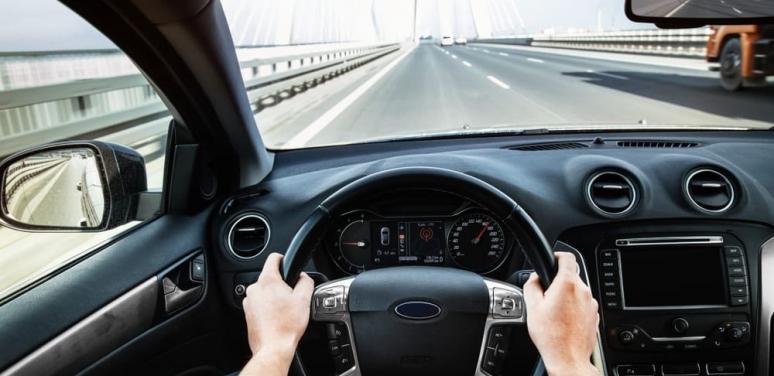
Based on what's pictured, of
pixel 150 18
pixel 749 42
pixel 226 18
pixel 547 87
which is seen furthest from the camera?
pixel 547 87

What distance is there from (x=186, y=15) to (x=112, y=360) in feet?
3.97

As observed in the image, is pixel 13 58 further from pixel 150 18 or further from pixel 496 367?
pixel 496 367

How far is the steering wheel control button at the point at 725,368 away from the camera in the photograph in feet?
9.59

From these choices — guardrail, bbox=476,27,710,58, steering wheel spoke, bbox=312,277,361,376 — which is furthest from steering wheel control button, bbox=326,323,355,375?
guardrail, bbox=476,27,710,58

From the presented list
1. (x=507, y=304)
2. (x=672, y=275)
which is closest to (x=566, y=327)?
(x=507, y=304)

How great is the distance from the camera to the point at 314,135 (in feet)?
17.4

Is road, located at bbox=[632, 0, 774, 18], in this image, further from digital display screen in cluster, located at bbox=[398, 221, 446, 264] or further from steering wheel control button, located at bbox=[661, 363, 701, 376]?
steering wheel control button, located at bbox=[661, 363, 701, 376]

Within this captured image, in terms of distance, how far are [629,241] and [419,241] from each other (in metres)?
0.93

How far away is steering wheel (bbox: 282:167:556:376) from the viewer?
2.14m

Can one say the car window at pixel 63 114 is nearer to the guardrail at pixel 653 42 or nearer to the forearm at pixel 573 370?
the forearm at pixel 573 370

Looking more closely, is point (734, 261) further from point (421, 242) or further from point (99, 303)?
point (99, 303)

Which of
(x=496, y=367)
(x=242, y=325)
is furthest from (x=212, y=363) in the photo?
(x=496, y=367)

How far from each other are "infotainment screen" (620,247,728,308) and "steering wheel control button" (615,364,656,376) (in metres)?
0.28

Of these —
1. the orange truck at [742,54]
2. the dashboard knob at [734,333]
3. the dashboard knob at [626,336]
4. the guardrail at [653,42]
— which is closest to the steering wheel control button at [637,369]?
the dashboard knob at [626,336]
